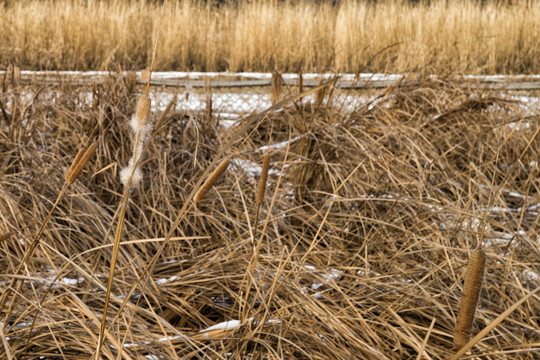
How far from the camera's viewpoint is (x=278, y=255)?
3.05ft

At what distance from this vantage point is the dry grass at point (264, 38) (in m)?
4.15

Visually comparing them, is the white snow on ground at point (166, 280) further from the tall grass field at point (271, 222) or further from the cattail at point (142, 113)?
the cattail at point (142, 113)

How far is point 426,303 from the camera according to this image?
88 cm

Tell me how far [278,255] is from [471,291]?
1.87 ft

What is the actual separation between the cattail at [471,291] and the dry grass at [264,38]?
3.74 m

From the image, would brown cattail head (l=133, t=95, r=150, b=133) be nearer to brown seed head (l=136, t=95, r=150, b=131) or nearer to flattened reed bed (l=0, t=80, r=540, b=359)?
brown seed head (l=136, t=95, r=150, b=131)

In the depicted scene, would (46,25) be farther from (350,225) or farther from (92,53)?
(350,225)

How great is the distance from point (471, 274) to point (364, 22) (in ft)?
15.0

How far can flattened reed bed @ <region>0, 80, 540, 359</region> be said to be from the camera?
74 centimetres

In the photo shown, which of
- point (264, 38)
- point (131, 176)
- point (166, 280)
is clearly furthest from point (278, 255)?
point (264, 38)

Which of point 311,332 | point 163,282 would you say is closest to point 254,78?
point 163,282

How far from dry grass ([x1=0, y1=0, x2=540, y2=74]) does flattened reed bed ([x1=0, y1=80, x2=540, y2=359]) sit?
2.31 metres

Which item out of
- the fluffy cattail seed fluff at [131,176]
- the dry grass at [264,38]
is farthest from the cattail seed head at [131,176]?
the dry grass at [264,38]

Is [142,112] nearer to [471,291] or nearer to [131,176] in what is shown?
[131,176]
